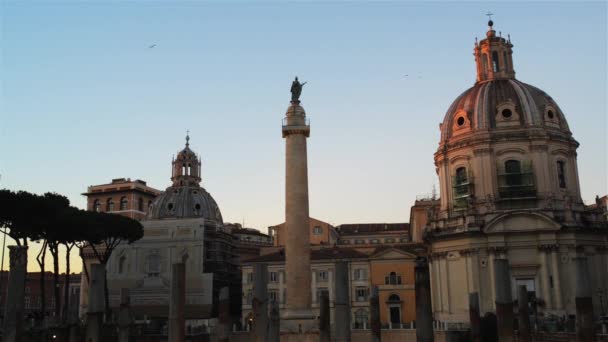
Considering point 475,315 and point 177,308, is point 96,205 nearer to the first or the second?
point 475,315

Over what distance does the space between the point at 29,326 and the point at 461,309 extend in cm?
3205

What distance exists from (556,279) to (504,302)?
29.1m

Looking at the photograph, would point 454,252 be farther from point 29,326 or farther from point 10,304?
point 10,304

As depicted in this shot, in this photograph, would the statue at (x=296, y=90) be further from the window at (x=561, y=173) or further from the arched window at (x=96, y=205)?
the arched window at (x=96, y=205)

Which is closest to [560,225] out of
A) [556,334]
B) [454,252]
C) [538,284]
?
[538,284]

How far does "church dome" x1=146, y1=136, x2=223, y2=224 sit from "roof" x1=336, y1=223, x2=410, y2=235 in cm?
1856

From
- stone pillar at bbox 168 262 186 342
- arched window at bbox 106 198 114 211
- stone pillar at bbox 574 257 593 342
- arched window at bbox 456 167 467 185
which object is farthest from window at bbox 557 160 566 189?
arched window at bbox 106 198 114 211

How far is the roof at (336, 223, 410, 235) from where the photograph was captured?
90.0m

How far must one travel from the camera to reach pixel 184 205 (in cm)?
8631

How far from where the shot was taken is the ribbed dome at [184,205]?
8562cm

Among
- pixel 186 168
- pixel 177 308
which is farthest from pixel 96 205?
pixel 177 308

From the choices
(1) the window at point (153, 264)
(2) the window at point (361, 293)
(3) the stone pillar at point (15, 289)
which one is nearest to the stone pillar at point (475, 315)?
(3) the stone pillar at point (15, 289)

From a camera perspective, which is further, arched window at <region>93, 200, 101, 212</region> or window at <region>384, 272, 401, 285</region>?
arched window at <region>93, 200, 101, 212</region>

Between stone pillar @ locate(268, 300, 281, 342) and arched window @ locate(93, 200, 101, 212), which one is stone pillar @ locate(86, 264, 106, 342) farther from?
arched window @ locate(93, 200, 101, 212)
